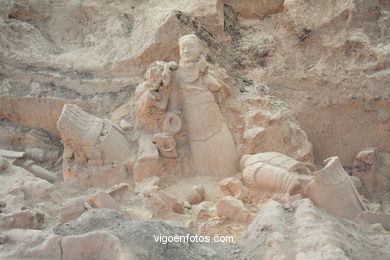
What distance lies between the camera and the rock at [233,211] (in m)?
4.15

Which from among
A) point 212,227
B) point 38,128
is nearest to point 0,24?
point 38,128

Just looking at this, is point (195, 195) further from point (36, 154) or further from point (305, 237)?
point (305, 237)

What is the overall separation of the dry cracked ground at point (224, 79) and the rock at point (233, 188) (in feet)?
0.04

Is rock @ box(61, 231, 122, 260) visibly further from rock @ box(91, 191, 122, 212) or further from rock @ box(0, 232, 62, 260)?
rock @ box(91, 191, 122, 212)

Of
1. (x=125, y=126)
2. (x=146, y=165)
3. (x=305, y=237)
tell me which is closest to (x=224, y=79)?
(x=125, y=126)

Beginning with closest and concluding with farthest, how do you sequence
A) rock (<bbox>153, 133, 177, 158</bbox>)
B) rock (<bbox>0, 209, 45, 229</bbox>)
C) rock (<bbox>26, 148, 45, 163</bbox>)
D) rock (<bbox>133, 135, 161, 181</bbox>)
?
rock (<bbox>0, 209, 45, 229</bbox>), rock (<bbox>133, 135, 161, 181</bbox>), rock (<bbox>153, 133, 177, 158</bbox>), rock (<bbox>26, 148, 45, 163</bbox>)

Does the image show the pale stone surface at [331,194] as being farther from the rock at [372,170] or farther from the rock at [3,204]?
the rock at [3,204]

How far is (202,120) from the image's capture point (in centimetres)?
500

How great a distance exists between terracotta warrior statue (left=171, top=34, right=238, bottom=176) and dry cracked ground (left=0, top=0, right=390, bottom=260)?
0.47 feet

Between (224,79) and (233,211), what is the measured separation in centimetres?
175

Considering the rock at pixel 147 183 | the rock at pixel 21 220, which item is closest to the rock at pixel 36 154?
the rock at pixel 147 183

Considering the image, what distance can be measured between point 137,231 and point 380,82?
3635mm

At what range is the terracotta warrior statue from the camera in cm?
498

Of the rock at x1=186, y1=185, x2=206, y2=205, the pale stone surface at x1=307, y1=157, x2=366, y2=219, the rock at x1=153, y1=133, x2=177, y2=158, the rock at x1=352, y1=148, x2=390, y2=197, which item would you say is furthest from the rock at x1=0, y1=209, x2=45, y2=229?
the rock at x1=352, y1=148, x2=390, y2=197
